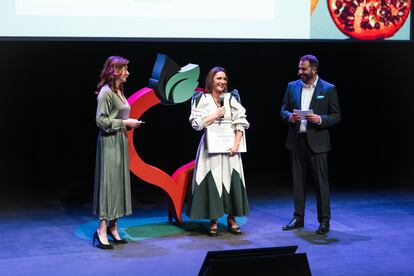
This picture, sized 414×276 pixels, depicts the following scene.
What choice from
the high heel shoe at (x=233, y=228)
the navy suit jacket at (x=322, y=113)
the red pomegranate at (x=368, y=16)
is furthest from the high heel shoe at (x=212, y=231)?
the red pomegranate at (x=368, y=16)

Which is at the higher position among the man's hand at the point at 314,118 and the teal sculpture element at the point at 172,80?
the teal sculpture element at the point at 172,80

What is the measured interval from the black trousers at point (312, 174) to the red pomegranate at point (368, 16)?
63.2 inches

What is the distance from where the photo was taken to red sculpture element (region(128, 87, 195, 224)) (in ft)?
19.0

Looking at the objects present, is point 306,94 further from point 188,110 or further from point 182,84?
point 188,110

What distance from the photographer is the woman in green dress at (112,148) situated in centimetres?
526

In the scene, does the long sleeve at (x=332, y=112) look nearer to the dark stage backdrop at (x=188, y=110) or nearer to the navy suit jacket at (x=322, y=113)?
the navy suit jacket at (x=322, y=113)

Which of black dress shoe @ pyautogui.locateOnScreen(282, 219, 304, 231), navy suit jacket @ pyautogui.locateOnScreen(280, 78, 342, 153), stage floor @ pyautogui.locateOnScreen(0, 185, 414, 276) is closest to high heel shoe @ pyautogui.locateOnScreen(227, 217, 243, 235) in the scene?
stage floor @ pyautogui.locateOnScreen(0, 185, 414, 276)

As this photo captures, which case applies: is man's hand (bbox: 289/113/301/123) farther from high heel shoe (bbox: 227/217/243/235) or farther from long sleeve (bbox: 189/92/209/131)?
high heel shoe (bbox: 227/217/243/235)

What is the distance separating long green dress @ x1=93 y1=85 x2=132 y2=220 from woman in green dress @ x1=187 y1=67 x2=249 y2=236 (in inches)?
22.7

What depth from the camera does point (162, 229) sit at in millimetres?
5949

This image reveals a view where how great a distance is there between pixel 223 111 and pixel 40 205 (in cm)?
226

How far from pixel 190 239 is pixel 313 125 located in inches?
51.0

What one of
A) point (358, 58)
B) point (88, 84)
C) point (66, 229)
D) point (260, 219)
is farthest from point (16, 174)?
point (358, 58)

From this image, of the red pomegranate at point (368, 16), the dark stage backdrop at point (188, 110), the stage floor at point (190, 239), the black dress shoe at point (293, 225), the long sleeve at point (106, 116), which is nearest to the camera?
the stage floor at point (190, 239)
